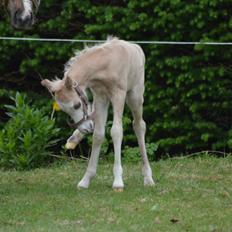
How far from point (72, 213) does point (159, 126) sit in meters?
3.88

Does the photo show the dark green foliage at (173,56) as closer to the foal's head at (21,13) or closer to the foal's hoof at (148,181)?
the foal's hoof at (148,181)

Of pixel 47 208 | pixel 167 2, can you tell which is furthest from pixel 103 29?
pixel 47 208

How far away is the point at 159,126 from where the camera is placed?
Result: 33.5ft

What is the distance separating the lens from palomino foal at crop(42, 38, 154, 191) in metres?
7.28

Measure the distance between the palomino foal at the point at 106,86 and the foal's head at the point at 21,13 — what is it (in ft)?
1.87

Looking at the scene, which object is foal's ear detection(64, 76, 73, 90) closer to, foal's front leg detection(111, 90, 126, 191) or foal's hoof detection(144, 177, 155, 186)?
foal's front leg detection(111, 90, 126, 191)

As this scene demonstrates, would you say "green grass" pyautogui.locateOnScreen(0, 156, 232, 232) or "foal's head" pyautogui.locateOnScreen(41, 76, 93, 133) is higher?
"foal's head" pyautogui.locateOnScreen(41, 76, 93, 133)

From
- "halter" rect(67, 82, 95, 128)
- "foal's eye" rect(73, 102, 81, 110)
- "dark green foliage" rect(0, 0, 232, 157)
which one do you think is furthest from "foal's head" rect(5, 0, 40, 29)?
"dark green foliage" rect(0, 0, 232, 157)

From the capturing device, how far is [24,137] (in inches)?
379

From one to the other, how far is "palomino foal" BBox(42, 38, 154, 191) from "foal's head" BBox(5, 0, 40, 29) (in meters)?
0.57

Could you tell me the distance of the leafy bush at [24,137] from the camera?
31.9ft

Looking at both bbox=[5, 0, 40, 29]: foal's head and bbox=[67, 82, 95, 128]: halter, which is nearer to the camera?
bbox=[5, 0, 40, 29]: foal's head

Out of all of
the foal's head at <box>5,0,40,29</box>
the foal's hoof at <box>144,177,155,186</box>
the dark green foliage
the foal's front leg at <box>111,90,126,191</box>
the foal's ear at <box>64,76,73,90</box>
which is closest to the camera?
the foal's head at <box>5,0,40,29</box>

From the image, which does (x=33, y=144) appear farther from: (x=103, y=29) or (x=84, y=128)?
(x=84, y=128)
